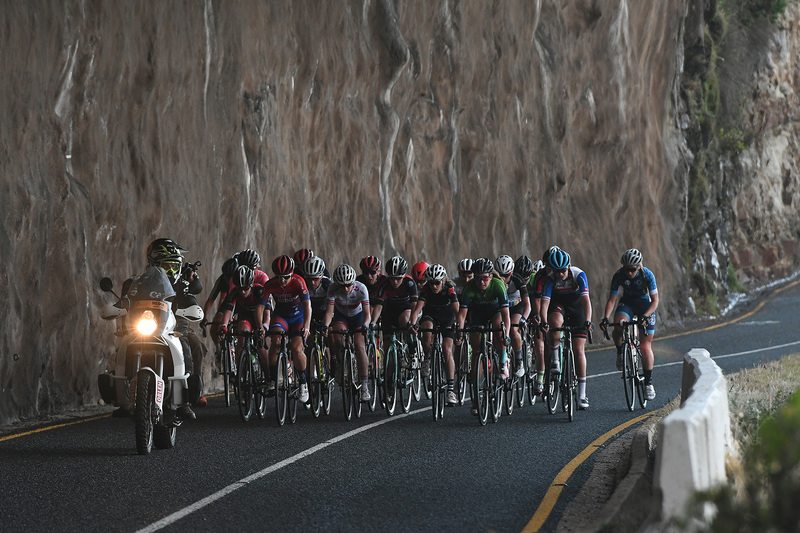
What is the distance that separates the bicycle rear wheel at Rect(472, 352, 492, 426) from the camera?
12.4 meters

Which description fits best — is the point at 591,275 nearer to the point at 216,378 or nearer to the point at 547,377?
the point at 216,378

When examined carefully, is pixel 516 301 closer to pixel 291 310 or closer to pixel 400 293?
pixel 400 293

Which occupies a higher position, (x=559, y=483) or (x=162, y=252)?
(x=162, y=252)

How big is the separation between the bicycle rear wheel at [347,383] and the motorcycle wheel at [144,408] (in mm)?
3358

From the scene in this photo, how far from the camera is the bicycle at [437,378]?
12.9m

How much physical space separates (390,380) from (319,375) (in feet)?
2.84

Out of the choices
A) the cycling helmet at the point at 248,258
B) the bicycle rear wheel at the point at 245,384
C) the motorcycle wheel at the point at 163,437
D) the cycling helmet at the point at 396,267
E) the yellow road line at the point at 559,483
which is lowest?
the yellow road line at the point at 559,483

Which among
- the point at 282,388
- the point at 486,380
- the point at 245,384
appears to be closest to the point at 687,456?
the point at 486,380

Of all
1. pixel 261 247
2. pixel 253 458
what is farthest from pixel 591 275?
pixel 253 458

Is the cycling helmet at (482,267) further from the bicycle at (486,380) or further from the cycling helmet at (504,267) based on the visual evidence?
the cycling helmet at (504,267)

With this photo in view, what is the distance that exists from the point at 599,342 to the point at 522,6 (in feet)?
33.5

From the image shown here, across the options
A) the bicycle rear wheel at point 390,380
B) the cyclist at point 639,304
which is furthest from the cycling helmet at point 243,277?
the cyclist at point 639,304

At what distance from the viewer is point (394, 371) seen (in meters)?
13.2

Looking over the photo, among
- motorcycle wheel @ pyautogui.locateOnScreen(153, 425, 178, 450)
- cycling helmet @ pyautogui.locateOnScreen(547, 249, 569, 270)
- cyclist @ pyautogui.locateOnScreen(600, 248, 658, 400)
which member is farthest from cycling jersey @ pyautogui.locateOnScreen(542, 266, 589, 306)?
motorcycle wheel @ pyautogui.locateOnScreen(153, 425, 178, 450)
